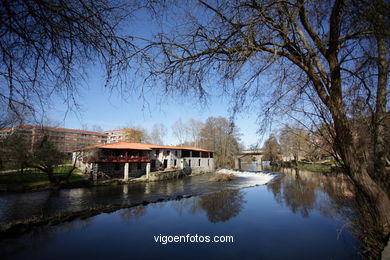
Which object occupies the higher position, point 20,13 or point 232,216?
point 20,13

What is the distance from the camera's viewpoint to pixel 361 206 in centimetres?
363

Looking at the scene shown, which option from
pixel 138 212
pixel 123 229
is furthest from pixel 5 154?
Answer: pixel 123 229

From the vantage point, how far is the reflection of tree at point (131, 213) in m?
9.10

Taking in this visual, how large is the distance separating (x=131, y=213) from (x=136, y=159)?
1307 centimetres

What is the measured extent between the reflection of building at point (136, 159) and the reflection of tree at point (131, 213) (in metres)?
10.4

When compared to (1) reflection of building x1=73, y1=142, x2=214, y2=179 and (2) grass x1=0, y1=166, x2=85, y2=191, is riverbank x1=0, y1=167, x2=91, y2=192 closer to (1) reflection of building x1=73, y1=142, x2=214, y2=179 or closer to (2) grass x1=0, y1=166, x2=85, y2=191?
(2) grass x1=0, y1=166, x2=85, y2=191

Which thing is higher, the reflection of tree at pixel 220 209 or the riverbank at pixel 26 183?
the riverbank at pixel 26 183

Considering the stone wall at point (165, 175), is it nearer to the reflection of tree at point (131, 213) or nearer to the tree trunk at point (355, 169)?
the reflection of tree at point (131, 213)

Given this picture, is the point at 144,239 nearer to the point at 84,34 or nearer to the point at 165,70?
the point at 165,70

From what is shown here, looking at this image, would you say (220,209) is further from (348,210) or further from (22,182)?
(22,182)

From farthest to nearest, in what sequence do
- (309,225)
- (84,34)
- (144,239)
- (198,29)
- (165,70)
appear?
(309,225) < (144,239) < (165,70) < (198,29) < (84,34)

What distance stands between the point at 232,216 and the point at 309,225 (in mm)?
3256

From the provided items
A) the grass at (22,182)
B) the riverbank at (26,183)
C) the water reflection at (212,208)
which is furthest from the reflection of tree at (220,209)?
the grass at (22,182)

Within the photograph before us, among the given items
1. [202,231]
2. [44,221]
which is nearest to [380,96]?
[202,231]
